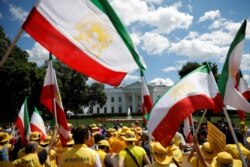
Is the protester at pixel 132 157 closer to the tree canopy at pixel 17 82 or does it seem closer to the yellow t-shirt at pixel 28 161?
the yellow t-shirt at pixel 28 161

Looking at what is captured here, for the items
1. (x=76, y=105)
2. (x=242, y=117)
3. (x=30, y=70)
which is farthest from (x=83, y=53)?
(x=76, y=105)

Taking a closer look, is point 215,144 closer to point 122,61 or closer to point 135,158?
point 135,158

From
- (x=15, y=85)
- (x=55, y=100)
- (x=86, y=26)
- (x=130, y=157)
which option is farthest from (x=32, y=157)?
(x=15, y=85)

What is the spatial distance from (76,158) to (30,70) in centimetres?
4732

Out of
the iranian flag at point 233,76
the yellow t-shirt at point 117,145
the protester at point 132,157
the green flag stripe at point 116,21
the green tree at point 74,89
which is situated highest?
the green tree at point 74,89

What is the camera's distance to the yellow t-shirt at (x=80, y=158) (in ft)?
14.8

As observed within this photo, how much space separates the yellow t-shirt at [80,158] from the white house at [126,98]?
416ft

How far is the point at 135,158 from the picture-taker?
613 cm

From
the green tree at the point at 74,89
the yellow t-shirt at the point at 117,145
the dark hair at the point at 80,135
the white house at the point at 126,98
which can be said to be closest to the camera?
the dark hair at the point at 80,135

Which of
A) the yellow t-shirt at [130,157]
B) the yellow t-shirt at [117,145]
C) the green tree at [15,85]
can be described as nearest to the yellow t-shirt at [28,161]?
the yellow t-shirt at [130,157]

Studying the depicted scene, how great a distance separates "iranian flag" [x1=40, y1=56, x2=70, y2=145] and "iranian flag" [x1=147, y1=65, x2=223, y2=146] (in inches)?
78.4

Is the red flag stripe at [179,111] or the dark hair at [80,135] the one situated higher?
the red flag stripe at [179,111]

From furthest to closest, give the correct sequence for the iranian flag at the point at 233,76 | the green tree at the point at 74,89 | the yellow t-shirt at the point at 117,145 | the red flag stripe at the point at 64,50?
the green tree at the point at 74,89 → the yellow t-shirt at the point at 117,145 → the iranian flag at the point at 233,76 → the red flag stripe at the point at 64,50

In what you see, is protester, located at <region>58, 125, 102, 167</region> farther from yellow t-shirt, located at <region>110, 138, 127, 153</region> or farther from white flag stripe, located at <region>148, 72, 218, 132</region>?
yellow t-shirt, located at <region>110, 138, 127, 153</region>
